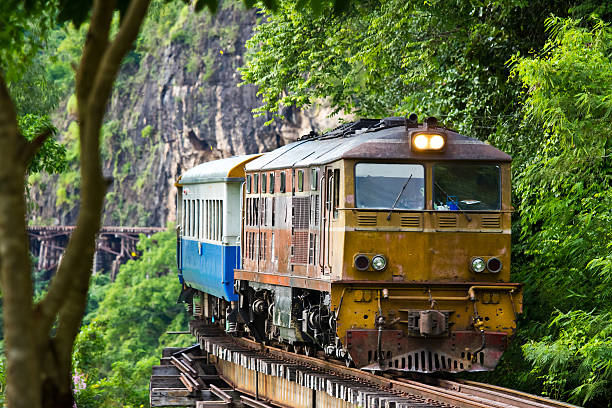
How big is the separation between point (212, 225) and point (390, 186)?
850cm

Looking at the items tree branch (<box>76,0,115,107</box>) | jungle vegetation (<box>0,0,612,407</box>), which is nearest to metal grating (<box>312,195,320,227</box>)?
jungle vegetation (<box>0,0,612,407</box>)

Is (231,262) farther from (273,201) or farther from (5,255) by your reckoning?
(5,255)

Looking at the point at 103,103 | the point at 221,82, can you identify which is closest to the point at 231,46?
the point at 221,82

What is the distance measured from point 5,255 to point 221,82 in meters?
57.6

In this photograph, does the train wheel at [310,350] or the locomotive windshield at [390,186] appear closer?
the locomotive windshield at [390,186]

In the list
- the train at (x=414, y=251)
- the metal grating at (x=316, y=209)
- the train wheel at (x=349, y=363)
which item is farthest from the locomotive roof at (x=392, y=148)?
the train wheel at (x=349, y=363)

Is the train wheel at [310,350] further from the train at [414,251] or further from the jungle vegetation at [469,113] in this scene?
the jungle vegetation at [469,113]

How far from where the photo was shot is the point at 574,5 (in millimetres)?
16391

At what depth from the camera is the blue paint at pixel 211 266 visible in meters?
18.2

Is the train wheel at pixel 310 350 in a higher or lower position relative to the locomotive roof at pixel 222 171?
lower

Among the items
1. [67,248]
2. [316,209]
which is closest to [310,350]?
[316,209]

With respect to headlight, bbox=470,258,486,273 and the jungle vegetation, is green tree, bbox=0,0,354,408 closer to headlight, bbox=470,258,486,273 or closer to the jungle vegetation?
the jungle vegetation

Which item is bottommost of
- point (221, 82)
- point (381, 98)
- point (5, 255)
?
point (5, 255)

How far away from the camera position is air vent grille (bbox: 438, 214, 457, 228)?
38.9 ft
